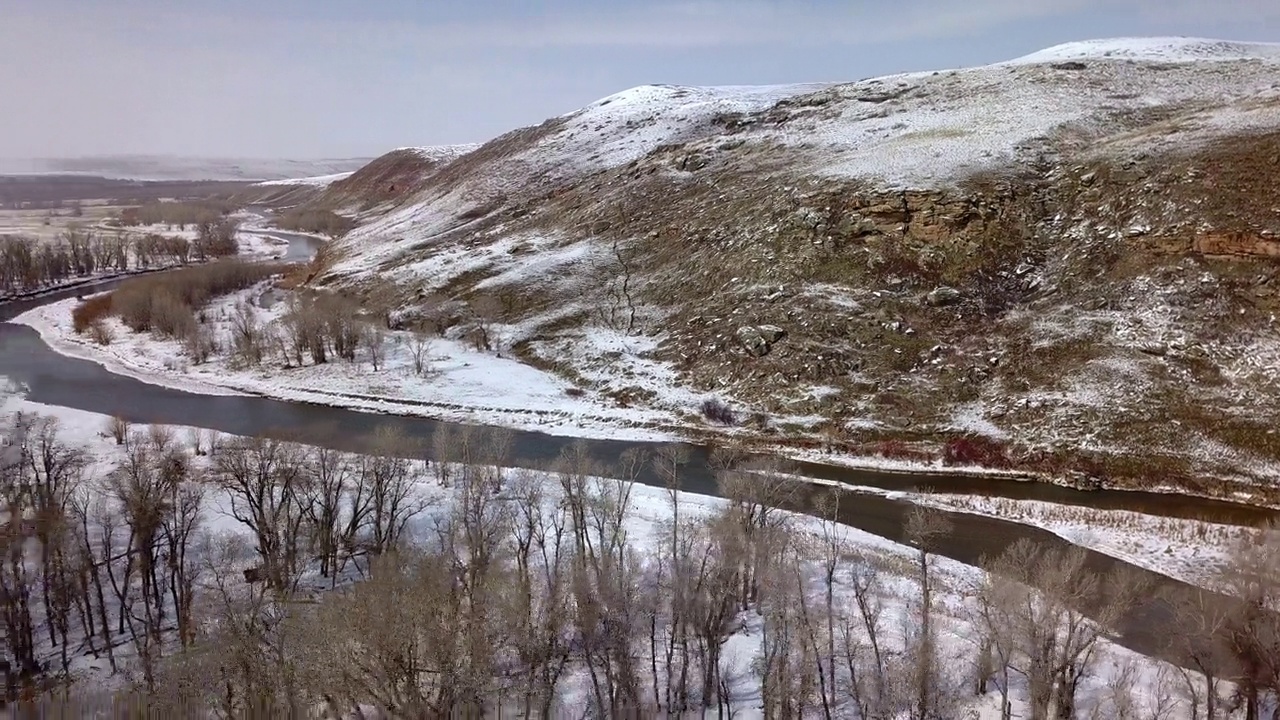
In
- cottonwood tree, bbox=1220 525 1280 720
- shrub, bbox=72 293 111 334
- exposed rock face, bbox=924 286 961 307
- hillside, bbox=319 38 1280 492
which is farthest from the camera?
shrub, bbox=72 293 111 334

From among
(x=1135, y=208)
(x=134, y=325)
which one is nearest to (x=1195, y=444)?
(x=1135, y=208)

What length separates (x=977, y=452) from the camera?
37438 millimetres

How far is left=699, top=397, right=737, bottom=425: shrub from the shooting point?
43.1m

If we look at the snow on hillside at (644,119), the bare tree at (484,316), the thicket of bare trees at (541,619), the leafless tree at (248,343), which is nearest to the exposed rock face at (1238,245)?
the thicket of bare trees at (541,619)

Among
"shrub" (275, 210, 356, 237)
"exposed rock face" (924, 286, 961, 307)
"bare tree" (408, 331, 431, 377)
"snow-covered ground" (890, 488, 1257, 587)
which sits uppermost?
"shrub" (275, 210, 356, 237)

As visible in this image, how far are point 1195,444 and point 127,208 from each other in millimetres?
152272

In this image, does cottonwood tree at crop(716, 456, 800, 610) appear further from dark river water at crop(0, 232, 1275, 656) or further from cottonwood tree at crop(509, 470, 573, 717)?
cottonwood tree at crop(509, 470, 573, 717)

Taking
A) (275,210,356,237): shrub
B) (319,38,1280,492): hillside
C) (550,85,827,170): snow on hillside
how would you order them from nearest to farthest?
(319,38,1280,492): hillside
(550,85,827,170): snow on hillside
(275,210,356,237): shrub

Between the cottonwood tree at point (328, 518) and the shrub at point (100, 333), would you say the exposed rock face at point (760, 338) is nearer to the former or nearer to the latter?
the cottonwood tree at point (328, 518)

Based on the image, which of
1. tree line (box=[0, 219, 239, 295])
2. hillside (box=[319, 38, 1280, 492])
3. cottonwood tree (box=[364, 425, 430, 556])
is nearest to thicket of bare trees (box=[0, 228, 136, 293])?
tree line (box=[0, 219, 239, 295])

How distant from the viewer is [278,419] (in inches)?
1788

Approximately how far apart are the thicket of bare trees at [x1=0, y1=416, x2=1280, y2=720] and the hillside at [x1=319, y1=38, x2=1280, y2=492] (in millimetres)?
14549

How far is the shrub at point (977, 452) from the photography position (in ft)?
121

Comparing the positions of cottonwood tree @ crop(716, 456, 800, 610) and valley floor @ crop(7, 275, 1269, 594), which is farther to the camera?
valley floor @ crop(7, 275, 1269, 594)
